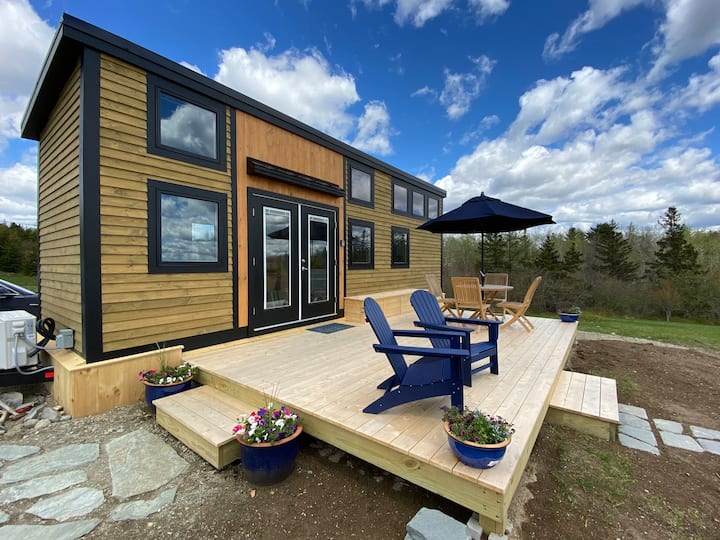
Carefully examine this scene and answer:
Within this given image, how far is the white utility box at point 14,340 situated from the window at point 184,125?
2.16 metres

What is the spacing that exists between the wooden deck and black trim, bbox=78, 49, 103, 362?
0.94 m

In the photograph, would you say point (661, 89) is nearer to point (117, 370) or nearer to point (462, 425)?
point (462, 425)

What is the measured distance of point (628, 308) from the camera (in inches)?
606

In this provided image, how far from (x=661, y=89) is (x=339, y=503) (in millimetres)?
11384

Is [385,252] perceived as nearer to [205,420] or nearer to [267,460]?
[205,420]

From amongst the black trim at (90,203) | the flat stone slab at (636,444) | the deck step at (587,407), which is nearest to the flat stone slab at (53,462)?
the black trim at (90,203)

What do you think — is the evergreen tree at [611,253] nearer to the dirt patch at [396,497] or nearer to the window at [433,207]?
the window at [433,207]

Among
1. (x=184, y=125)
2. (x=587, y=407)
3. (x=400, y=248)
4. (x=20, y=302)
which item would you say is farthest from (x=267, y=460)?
(x=400, y=248)

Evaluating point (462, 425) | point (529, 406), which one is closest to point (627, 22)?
point (529, 406)

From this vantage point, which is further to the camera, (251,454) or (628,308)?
(628,308)

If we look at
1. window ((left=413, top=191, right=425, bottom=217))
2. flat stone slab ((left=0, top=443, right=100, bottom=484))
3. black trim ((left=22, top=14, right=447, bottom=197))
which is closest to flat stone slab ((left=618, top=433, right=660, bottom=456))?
flat stone slab ((left=0, top=443, right=100, bottom=484))

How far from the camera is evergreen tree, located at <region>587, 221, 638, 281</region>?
17.7 m

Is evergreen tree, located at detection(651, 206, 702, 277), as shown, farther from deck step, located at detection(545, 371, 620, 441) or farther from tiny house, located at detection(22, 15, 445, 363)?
tiny house, located at detection(22, 15, 445, 363)

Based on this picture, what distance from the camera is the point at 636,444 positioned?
2471mm
